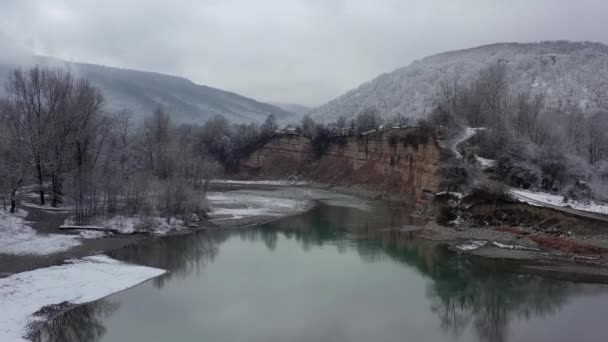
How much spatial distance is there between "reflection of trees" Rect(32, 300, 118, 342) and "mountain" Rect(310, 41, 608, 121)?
75.4m

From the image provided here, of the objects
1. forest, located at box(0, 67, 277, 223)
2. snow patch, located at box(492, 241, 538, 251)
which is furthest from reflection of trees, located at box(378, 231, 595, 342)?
forest, located at box(0, 67, 277, 223)

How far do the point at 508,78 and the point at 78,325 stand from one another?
330 feet

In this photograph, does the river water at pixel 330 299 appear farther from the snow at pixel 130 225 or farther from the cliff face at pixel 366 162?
the cliff face at pixel 366 162

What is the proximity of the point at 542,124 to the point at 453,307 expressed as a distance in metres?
33.8

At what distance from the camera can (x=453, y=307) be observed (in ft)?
63.7

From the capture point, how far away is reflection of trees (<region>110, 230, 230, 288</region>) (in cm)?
2381

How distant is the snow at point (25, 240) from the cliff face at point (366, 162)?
29.8 m

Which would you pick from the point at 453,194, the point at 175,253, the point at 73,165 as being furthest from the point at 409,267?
the point at 73,165

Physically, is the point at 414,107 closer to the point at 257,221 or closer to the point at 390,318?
the point at 257,221

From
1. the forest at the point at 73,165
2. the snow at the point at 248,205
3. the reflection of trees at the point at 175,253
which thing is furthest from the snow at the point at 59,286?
the snow at the point at 248,205

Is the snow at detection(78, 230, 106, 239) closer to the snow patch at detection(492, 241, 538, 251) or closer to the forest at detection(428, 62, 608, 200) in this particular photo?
the snow patch at detection(492, 241, 538, 251)

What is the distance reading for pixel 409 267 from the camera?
24828mm

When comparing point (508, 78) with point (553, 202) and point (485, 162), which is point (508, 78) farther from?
point (553, 202)

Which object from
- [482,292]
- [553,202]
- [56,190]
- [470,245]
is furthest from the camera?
[56,190]
